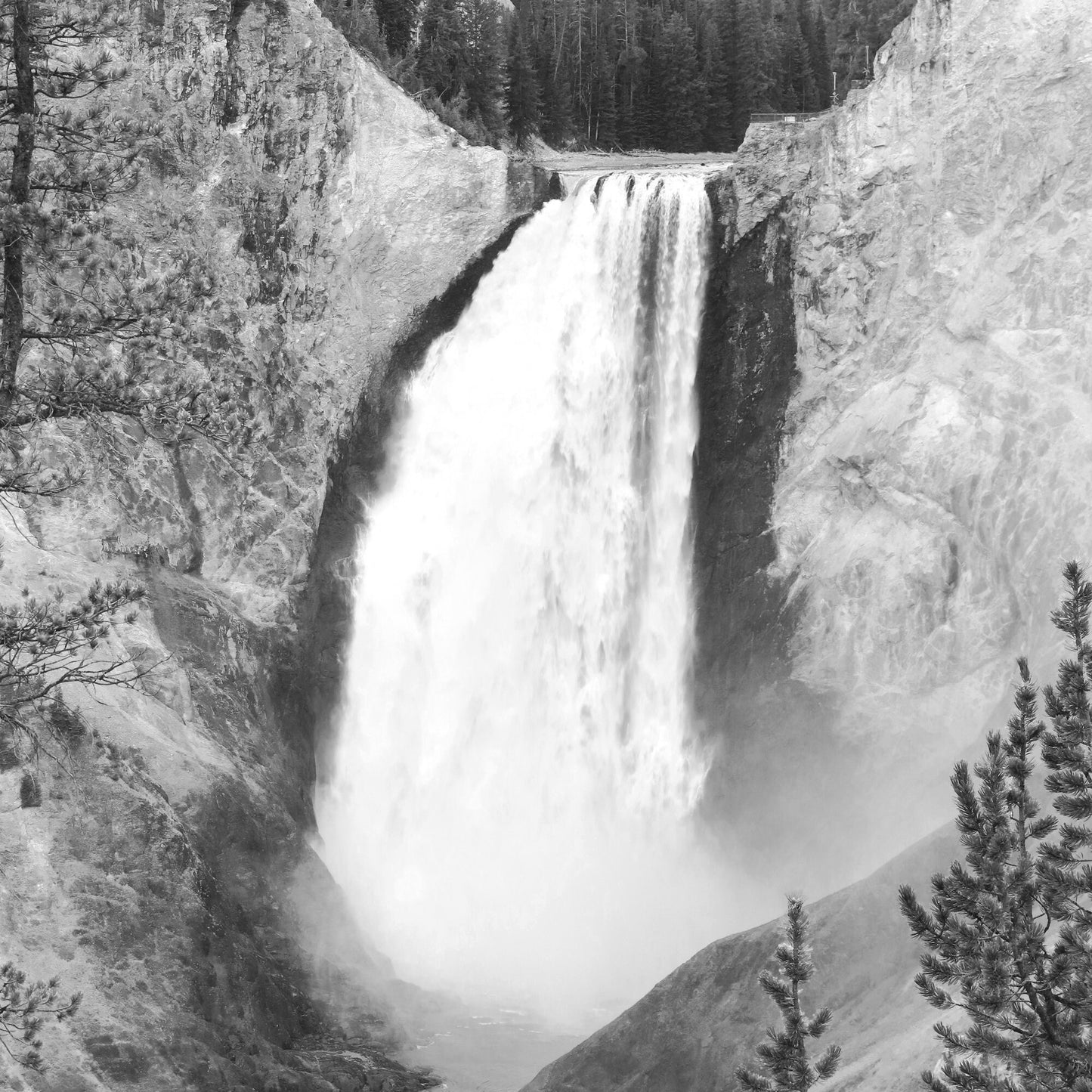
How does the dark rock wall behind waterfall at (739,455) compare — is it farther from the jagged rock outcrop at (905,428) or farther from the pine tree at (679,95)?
the pine tree at (679,95)

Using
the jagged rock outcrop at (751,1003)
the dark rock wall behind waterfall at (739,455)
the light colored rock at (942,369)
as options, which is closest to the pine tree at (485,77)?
the dark rock wall behind waterfall at (739,455)

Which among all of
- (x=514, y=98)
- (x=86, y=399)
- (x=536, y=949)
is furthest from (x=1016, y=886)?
(x=514, y=98)

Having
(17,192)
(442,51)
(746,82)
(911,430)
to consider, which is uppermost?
(442,51)

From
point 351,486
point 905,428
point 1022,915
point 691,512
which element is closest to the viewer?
point 1022,915

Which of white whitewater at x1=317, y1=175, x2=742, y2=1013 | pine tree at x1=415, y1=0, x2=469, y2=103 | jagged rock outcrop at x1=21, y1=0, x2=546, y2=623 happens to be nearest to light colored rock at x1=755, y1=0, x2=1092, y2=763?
white whitewater at x1=317, y1=175, x2=742, y2=1013

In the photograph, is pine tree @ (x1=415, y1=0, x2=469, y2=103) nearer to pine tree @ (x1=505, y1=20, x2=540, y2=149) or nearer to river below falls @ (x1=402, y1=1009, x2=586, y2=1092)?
pine tree @ (x1=505, y1=20, x2=540, y2=149)

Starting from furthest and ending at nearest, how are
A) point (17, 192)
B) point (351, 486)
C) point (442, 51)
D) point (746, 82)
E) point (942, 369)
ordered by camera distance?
1. point (746, 82)
2. point (442, 51)
3. point (351, 486)
4. point (942, 369)
5. point (17, 192)

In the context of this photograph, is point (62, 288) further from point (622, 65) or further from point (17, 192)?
point (622, 65)

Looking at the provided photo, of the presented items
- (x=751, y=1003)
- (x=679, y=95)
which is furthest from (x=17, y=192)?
(x=679, y=95)
